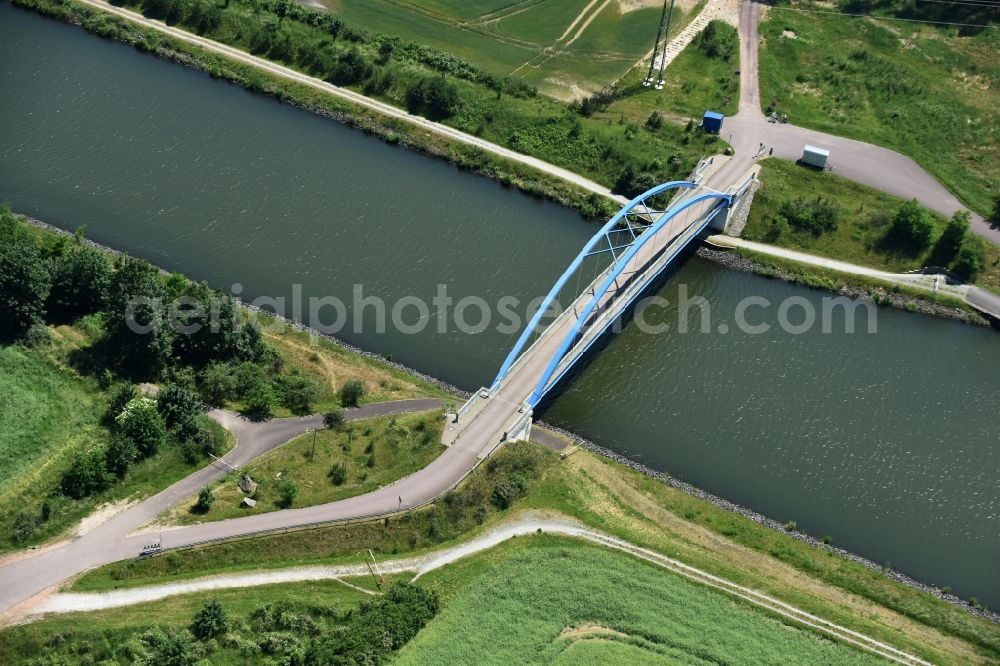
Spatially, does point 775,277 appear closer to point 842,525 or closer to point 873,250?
point 873,250

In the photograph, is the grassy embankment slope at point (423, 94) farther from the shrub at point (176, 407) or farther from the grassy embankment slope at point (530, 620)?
the grassy embankment slope at point (530, 620)

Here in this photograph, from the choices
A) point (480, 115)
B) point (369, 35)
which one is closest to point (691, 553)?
point (480, 115)

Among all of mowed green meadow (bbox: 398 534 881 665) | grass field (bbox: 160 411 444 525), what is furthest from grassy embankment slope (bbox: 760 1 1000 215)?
grass field (bbox: 160 411 444 525)

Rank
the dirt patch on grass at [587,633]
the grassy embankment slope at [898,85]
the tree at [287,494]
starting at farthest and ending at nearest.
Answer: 1. the grassy embankment slope at [898,85]
2. the tree at [287,494]
3. the dirt patch on grass at [587,633]

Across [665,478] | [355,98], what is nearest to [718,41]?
[355,98]

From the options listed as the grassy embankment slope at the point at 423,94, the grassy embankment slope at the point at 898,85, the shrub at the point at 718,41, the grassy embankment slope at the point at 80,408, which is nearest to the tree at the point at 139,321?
the grassy embankment slope at the point at 80,408

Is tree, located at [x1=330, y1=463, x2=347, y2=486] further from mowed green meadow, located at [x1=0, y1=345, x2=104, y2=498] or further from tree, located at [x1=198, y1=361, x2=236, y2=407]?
mowed green meadow, located at [x1=0, y1=345, x2=104, y2=498]

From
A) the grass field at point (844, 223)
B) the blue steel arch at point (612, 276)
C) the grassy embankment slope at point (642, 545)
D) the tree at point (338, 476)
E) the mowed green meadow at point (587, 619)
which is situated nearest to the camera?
the mowed green meadow at point (587, 619)
